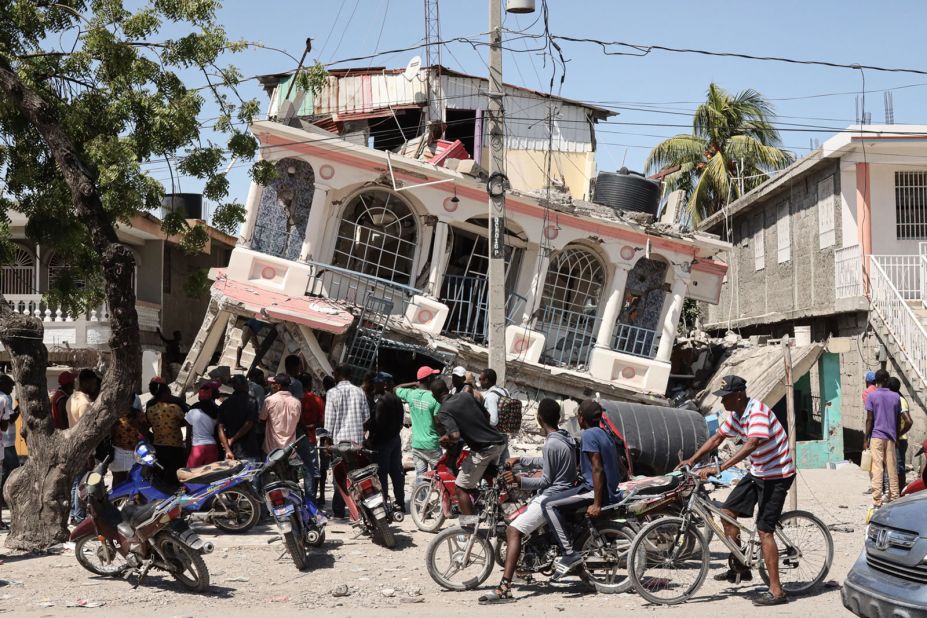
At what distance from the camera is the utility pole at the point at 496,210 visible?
14812 mm

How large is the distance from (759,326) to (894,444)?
14.5 m

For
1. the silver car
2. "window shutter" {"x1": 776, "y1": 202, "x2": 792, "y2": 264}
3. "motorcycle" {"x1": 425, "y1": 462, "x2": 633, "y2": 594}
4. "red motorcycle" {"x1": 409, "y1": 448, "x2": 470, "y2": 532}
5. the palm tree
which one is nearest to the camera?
the silver car

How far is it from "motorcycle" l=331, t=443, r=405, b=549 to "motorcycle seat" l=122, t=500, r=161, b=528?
212 centimetres

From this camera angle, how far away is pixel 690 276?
21078 millimetres

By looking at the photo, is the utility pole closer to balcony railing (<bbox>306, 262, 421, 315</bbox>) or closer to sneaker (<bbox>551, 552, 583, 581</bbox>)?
balcony railing (<bbox>306, 262, 421, 315</bbox>)

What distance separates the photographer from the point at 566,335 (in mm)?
20438

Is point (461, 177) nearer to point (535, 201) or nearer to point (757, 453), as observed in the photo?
point (535, 201)

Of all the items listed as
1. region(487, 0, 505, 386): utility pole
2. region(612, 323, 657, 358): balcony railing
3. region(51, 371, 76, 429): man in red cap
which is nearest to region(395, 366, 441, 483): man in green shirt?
region(487, 0, 505, 386): utility pole

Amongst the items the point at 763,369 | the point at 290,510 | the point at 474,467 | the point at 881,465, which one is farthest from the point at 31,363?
the point at 763,369

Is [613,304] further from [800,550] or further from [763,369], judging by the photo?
[800,550]

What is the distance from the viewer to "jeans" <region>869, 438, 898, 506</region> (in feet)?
40.8

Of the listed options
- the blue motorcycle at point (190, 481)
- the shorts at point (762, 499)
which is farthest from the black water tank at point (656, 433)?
the blue motorcycle at point (190, 481)

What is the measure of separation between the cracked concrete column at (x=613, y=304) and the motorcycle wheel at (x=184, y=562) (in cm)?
1306

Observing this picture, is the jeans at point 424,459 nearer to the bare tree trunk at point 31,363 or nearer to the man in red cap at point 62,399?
the bare tree trunk at point 31,363
